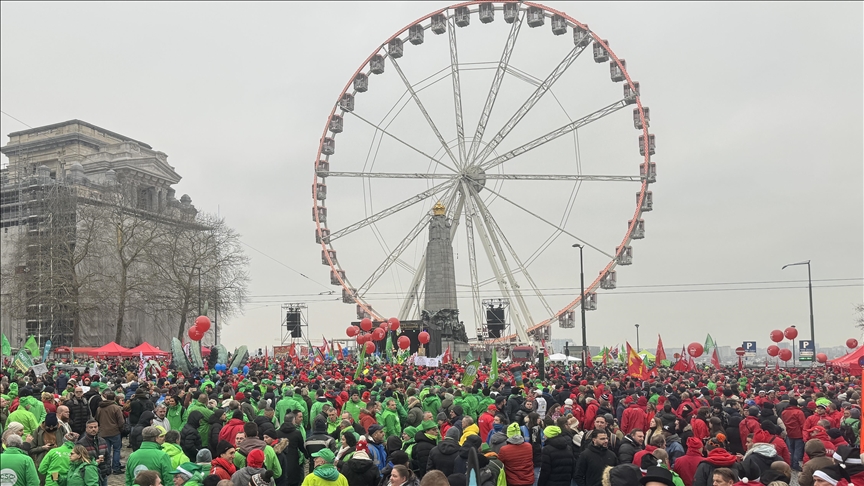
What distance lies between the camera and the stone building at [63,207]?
2290 inches

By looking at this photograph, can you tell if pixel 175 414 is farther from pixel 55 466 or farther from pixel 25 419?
pixel 55 466

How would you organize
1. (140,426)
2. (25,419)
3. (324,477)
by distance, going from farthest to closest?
(140,426), (25,419), (324,477)

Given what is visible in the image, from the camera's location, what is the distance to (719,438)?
31.8ft

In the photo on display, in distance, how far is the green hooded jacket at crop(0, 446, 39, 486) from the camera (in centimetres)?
825

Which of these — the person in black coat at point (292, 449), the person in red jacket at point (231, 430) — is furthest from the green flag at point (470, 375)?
the person in red jacket at point (231, 430)

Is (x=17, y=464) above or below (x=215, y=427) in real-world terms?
above

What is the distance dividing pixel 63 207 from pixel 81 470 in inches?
2256

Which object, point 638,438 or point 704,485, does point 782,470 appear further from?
point 638,438

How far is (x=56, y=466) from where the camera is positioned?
8.74 metres

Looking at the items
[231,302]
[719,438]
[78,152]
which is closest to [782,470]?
[719,438]

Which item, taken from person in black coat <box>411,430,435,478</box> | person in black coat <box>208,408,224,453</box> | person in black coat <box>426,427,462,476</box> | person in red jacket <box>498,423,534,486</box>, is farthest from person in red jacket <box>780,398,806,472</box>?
person in black coat <box>208,408,224,453</box>

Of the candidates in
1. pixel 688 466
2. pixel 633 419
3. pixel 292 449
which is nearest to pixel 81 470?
pixel 292 449

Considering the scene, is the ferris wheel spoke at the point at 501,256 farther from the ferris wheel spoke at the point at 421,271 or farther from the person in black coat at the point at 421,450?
the person in black coat at the point at 421,450

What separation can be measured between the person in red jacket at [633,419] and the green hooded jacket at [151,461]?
7.57m
